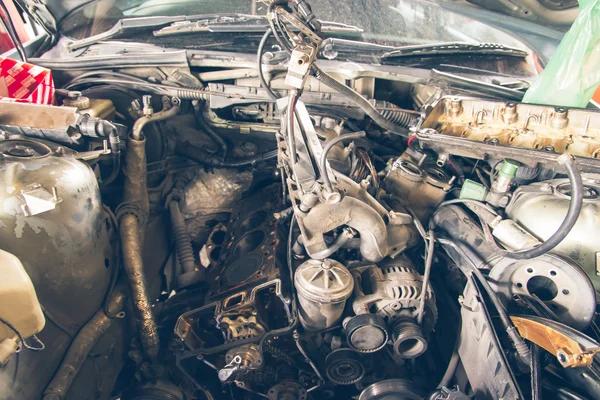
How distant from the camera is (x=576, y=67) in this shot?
1.62 m

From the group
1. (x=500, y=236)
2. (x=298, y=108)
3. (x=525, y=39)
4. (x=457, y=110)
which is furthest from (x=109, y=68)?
(x=525, y=39)

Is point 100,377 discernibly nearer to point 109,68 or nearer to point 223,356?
point 223,356

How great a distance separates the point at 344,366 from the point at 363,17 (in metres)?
1.78

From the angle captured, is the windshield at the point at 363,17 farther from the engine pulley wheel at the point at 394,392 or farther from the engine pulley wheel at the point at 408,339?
the engine pulley wheel at the point at 394,392

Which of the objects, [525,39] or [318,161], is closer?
[318,161]

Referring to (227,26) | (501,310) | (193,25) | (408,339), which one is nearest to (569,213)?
(501,310)

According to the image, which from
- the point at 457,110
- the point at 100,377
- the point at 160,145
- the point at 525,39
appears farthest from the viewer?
the point at 525,39

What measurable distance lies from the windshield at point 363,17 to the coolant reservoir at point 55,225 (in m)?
1.10

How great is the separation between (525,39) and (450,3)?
18.8 inches

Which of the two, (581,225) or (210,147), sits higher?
(581,225)

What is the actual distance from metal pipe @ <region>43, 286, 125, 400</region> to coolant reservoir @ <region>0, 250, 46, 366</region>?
12.4 inches

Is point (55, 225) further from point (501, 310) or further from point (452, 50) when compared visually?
point (452, 50)

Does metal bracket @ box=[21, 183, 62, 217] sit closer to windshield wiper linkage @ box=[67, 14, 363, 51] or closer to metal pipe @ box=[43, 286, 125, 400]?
metal pipe @ box=[43, 286, 125, 400]

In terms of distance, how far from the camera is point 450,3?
2424 millimetres
